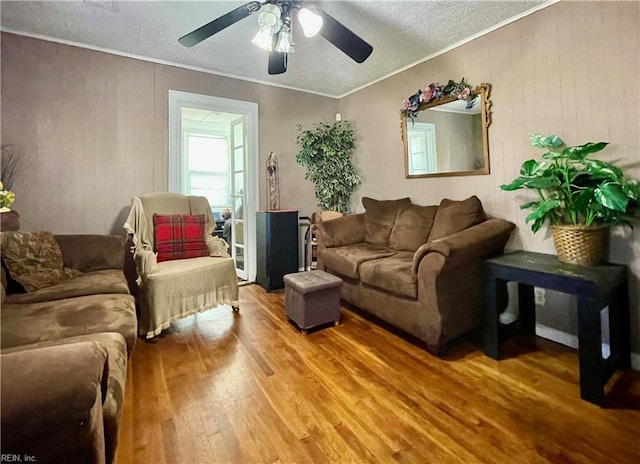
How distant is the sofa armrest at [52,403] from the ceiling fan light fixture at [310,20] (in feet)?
6.39

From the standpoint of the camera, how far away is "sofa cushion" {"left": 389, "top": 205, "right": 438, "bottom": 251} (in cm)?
286

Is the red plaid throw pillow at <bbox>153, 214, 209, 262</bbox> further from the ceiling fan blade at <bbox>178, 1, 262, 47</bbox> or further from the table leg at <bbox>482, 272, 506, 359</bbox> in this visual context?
the table leg at <bbox>482, 272, 506, 359</bbox>

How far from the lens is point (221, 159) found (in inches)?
237

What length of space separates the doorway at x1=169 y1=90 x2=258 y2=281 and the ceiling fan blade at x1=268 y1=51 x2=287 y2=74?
4.20 feet

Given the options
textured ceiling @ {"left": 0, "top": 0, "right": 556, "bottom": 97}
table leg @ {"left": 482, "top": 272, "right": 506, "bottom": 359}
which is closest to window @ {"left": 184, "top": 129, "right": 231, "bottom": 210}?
textured ceiling @ {"left": 0, "top": 0, "right": 556, "bottom": 97}

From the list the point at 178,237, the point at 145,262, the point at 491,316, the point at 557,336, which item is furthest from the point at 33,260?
the point at 557,336

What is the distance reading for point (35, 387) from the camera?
0.65m

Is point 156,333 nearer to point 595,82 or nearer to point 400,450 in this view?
point 400,450

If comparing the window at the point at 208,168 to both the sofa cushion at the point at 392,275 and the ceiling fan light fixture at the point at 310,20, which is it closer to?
the sofa cushion at the point at 392,275

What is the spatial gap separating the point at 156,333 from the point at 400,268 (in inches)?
73.1

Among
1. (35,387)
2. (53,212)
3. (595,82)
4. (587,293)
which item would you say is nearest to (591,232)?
(587,293)

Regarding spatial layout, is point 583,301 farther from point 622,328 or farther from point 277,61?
point 277,61

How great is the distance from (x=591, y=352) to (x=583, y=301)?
0.25 metres

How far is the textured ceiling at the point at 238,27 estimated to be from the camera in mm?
2246
